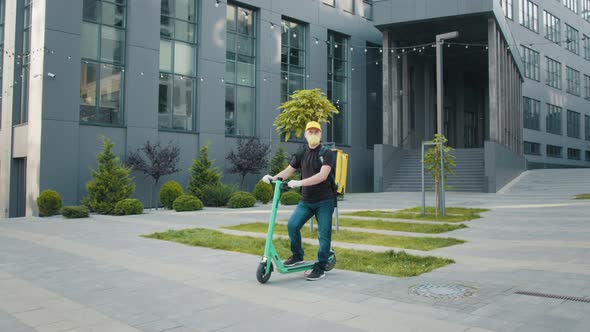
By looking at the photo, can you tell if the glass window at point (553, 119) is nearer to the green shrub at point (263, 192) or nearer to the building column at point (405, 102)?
the building column at point (405, 102)

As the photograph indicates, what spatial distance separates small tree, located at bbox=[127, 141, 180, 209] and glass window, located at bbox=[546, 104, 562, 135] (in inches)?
1577

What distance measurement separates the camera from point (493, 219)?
13227 millimetres

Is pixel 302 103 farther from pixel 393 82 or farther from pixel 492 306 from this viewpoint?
pixel 393 82

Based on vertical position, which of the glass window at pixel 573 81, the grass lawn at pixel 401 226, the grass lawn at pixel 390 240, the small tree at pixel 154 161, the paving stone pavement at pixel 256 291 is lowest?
the paving stone pavement at pixel 256 291

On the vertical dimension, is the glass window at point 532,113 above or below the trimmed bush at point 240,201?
above

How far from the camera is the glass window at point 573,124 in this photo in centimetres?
5103

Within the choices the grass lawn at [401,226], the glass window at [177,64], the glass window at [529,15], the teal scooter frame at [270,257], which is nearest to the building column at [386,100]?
the glass window at [177,64]

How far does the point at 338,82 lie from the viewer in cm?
3047

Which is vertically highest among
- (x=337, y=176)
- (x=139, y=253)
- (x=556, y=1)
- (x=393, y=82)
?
(x=556, y=1)

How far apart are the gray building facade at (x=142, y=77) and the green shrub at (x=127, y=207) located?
3.03 m

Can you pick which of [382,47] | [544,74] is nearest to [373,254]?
[382,47]

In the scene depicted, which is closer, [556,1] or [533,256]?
[533,256]

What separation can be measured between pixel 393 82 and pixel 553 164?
86.3 ft

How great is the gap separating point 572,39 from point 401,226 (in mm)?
49241
